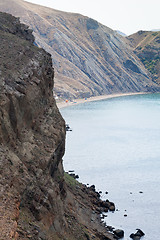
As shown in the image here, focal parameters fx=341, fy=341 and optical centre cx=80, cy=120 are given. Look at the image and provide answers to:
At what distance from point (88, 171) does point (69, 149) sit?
51.8ft

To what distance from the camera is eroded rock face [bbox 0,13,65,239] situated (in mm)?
18047

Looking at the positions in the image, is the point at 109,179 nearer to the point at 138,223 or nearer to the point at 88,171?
the point at 88,171

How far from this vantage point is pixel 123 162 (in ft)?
186

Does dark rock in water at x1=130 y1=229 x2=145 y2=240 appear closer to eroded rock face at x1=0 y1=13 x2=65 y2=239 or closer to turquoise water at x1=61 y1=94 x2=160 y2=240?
turquoise water at x1=61 y1=94 x2=160 y2=240

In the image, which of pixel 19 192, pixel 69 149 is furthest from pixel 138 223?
pixel 69 149

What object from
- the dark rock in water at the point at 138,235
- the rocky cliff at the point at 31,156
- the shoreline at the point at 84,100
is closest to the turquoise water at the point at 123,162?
the dark rock in water at the point at 138,235

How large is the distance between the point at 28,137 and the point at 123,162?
120ft

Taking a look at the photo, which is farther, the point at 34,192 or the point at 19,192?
the point at 34,192

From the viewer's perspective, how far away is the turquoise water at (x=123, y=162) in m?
35.8

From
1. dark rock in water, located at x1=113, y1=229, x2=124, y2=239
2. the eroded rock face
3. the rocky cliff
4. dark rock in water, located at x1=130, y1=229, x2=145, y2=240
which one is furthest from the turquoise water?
the eroded rock face

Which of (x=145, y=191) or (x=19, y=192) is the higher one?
(x=19, y=192)

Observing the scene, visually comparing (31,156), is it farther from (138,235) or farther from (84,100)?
(84,100)

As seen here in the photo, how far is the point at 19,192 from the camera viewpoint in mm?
17875

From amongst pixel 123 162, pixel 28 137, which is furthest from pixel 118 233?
pixel 123 162
